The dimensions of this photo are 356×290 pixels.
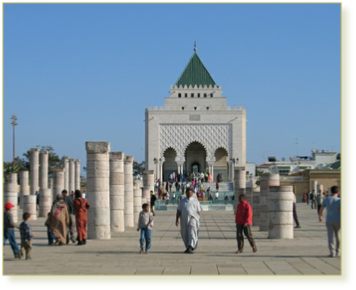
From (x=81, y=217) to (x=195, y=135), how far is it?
4657 cm

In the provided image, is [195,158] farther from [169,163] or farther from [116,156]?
[116,156]

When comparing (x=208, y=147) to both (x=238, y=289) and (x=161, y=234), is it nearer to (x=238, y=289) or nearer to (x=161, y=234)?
(x=161, y=234)

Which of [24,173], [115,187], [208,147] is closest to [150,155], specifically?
[208,147]

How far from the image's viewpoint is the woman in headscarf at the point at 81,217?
1270 cm

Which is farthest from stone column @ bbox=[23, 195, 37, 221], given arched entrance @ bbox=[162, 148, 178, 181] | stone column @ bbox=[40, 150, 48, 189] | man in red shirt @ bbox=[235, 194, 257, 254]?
arched entrance @ bbox=[162, 148, 178, 181]

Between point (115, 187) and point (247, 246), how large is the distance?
4.84 m

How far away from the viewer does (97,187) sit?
1422 cm

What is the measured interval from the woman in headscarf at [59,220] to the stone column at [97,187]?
151 cm

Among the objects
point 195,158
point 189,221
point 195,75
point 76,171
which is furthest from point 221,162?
point 189,221

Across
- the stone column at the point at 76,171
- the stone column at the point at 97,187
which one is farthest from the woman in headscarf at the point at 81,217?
the stone column at the point at 76,171

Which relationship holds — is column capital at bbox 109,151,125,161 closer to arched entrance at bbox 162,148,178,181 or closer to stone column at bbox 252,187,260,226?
stone column at bbox 252,187,260,226

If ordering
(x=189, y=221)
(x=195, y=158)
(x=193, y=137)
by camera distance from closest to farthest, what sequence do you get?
(x=189, y=221)
(x=193, y=137)
(x=195, y=158)

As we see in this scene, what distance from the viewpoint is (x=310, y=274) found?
8203 mm

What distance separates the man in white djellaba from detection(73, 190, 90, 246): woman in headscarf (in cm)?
214
